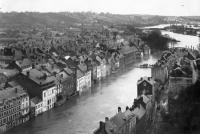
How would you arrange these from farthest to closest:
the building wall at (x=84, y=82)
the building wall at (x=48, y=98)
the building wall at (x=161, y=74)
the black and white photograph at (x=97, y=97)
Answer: the building wall at (x=84, y=82) < the building wall at (x=161, y=74) < the building wall at (x=48, y=98) < the black and white photograph at (x=97, y=97)

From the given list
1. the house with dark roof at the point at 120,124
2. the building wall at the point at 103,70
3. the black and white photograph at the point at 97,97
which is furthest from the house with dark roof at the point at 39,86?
the building wall at the point at 103,70

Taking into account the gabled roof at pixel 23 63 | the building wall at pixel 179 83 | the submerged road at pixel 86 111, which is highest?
the building wall at pixel 179 83

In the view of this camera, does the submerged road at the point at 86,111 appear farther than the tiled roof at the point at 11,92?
No

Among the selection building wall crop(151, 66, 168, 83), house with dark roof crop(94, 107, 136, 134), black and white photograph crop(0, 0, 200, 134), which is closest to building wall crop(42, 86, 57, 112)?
black and white photograph crop(0, 0, 200, 134)

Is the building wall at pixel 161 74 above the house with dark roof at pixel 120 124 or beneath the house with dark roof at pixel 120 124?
above

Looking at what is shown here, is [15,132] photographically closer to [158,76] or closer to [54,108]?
[54,108]

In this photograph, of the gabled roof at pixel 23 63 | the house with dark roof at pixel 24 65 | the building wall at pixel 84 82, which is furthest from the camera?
the gabled roof at pixel 23 63

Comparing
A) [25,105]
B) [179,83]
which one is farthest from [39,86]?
[179,83]

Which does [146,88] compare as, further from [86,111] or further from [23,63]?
[23,63]

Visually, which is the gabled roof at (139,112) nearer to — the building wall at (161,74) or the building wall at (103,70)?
the building wall at (161,74)

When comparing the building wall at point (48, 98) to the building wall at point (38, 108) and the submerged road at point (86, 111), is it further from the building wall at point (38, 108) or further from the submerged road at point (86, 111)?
the submerged road at point (86, 111)
